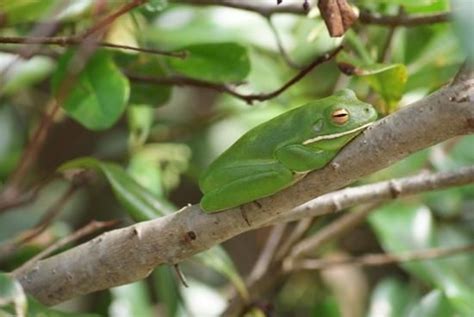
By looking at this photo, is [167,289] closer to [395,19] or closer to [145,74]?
[145,74]

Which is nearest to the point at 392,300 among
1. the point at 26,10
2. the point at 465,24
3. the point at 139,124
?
the point at 139,124

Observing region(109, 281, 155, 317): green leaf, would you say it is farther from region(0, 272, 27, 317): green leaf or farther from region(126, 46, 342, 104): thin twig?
region(0, 272, 27, 317): green leaf

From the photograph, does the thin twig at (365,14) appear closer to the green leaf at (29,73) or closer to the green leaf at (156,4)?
the green leaf at (156,4)

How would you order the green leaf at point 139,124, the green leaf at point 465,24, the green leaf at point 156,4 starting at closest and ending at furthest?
the green leaf at point 465,24 → the green leaf at point 156,4 → the green leaf at point 139,124

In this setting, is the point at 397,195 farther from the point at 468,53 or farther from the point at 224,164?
the point at 468,53

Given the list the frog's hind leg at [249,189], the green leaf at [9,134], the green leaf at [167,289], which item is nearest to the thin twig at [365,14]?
the frog's hind leg at [249,189]

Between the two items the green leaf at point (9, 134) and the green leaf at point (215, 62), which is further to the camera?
the green leaf at point (9, 134)
